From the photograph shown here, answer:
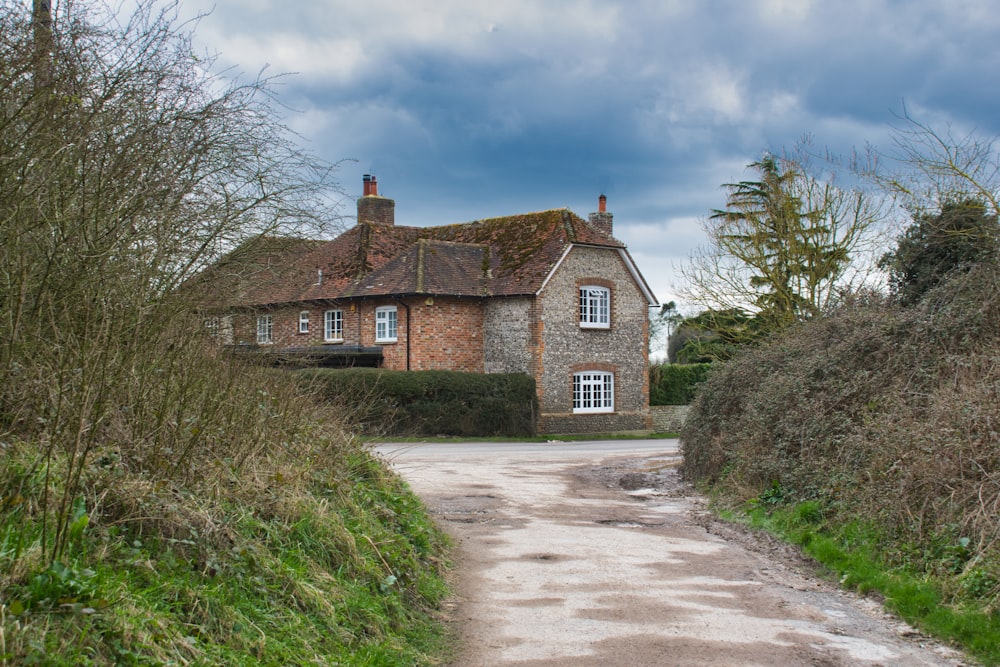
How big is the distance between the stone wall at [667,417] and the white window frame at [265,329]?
25232 mm

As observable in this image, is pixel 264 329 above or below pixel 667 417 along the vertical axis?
above

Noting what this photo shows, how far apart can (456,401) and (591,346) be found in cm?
693

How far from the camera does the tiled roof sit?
109ft

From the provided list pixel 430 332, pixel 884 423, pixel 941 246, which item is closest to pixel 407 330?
pixel 430 332

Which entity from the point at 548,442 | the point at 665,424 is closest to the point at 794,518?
the point at 548,442

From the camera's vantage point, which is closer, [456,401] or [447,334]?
[456,401]

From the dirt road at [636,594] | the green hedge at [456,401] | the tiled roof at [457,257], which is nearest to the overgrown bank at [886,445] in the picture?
the dirt road at [636,594]

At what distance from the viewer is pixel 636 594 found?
834cm

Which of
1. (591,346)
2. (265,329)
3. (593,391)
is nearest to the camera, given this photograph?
(265,329)

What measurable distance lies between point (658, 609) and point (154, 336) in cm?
475

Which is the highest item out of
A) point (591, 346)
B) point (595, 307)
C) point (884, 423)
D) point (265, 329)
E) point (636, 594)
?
point (595, 307)

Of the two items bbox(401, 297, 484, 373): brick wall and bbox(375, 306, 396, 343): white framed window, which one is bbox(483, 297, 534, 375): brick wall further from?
bbox(375, 306, 396, 343): white framed window

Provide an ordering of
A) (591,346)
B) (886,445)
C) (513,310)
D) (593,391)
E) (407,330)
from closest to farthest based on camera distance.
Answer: (886,445) < (407,330) < (513,310) < (591,346) < (593,391)

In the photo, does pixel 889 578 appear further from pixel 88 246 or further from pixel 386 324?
pixel 386 324
